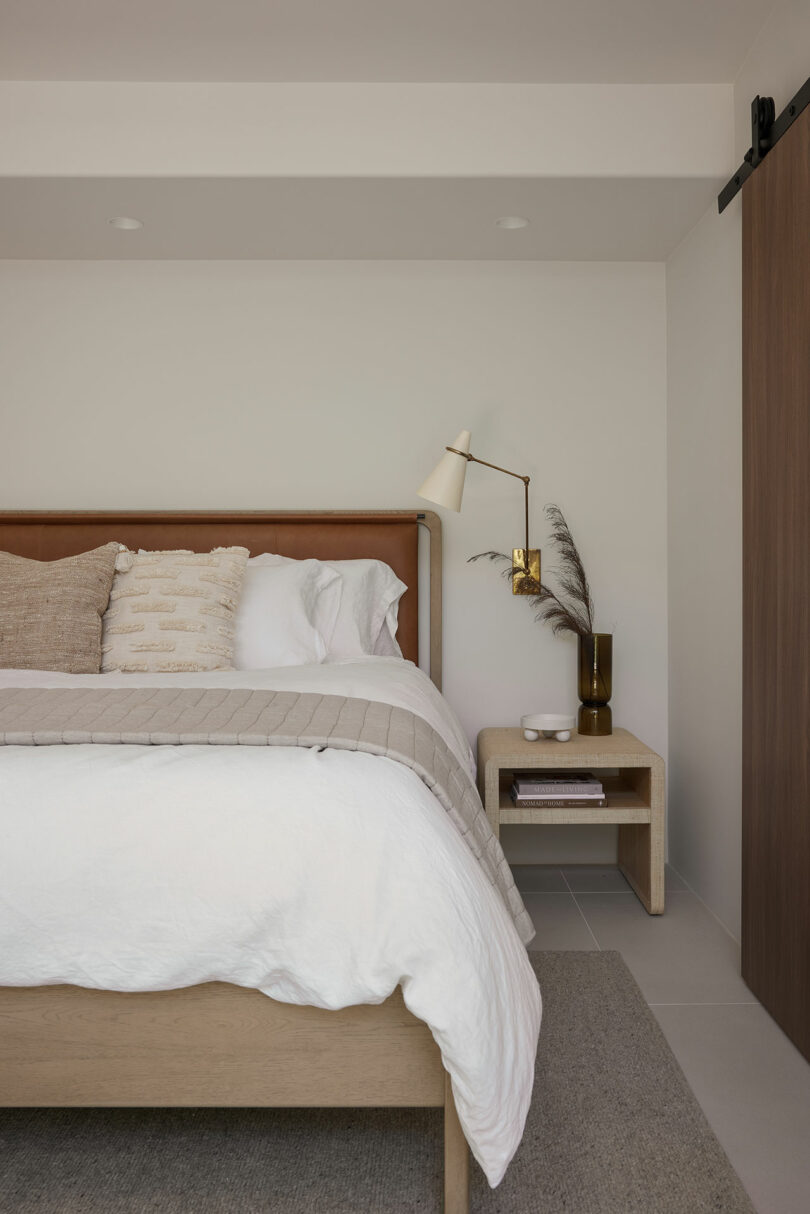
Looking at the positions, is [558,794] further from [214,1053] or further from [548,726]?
[214,1053]

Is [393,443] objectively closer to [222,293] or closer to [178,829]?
[222,293]

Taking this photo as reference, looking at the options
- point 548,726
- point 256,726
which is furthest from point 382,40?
point 548,726

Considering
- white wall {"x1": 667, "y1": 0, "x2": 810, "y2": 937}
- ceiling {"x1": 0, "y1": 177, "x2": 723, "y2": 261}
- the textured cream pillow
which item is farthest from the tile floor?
ceiling {"x1": 0, "y1": 177, "x2": 723, "y2": 261}

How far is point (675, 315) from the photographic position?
3324 millimetres

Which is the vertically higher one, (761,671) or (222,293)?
(222,293)

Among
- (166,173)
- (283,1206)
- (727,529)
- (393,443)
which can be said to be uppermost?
(166,173)

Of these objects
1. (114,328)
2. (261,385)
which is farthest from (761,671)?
(114,328)

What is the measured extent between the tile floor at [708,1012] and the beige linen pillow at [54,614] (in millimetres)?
1575

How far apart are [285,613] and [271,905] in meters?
1.61

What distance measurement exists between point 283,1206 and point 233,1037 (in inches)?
13.4

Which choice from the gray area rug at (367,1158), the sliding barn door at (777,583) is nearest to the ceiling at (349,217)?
the sliding barn door at (777,583)

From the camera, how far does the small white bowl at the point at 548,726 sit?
3.07m

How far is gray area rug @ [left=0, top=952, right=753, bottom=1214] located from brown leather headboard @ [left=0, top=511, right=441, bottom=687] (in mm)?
1736

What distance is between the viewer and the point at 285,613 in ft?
9.60
